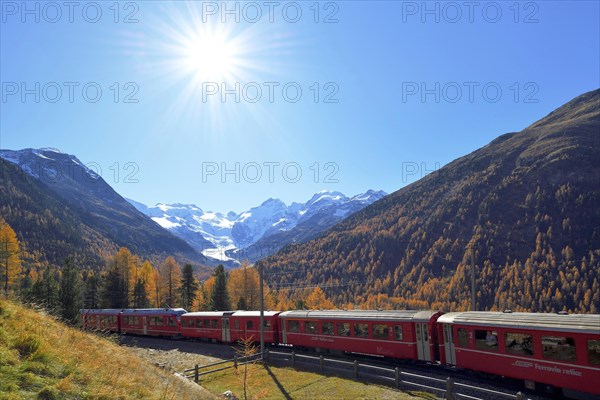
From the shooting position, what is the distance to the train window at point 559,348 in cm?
1692

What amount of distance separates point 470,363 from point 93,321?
49561 millimetres

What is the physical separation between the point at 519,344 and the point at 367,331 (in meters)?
10.5

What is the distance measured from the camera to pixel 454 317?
76.4 feet

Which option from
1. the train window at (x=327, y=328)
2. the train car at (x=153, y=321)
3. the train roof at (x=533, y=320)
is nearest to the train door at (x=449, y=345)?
the train roof at (x=533, y=320)

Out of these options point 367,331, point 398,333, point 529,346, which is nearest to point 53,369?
point 529,346

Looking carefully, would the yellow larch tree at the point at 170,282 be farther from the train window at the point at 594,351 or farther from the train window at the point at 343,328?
the train window at the point at 594,351

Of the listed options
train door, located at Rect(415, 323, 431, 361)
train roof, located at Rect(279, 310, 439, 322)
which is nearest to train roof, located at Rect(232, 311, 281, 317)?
train roof, located at Rect(279, 310, 439, 322)

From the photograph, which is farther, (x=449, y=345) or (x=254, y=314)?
(x=254, y=314)

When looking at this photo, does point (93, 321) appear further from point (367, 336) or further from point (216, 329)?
point (367, 336)

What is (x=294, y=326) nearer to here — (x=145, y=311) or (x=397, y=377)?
(x=397, y=377)

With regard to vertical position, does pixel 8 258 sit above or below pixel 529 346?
above

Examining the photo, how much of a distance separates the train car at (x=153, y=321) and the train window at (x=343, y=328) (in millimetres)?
22725

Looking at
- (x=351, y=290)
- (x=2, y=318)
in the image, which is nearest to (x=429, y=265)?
(x=351, y=290)

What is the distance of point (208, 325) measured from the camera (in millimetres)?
41750
